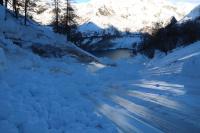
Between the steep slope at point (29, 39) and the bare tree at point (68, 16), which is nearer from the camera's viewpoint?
the steep slope at point (29, 39)

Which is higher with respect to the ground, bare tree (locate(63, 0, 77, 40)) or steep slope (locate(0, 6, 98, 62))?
bare tree (locate(63, 0, 77, 40))

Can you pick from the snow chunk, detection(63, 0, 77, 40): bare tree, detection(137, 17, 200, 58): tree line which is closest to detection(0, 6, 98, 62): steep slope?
detection(63, 0, 77, 40): bare tree

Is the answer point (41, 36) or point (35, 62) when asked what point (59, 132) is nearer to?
point (35, 62)

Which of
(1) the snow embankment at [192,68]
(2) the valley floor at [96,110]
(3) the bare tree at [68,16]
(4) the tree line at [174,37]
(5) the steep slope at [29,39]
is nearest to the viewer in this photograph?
(2) the valley floor at [96,110]

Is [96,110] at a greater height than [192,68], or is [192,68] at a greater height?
[192,68]

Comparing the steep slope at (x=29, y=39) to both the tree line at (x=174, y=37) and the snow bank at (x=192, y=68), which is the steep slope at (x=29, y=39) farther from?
the tree line at (x=174, y=37)

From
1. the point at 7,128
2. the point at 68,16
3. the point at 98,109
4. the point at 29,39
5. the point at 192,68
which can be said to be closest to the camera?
the point at 7,128

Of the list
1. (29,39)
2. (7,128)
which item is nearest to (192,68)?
(7,128)

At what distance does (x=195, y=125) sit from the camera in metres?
10.7

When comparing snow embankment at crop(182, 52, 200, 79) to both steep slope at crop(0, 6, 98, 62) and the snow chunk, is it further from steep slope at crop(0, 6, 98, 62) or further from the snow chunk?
steep slope at crop(0, 6, 98, 62)

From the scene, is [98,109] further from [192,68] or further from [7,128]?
[192,68]

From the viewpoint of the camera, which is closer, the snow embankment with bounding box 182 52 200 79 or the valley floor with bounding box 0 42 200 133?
the valley floor with bounding box 0 42 200 133

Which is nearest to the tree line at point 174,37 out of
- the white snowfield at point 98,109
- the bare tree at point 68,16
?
the bare tree at point 68,16

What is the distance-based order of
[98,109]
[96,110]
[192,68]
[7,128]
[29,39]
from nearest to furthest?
[7,128]
[96,110]
[98,109]
[192,68]
[29,39]
